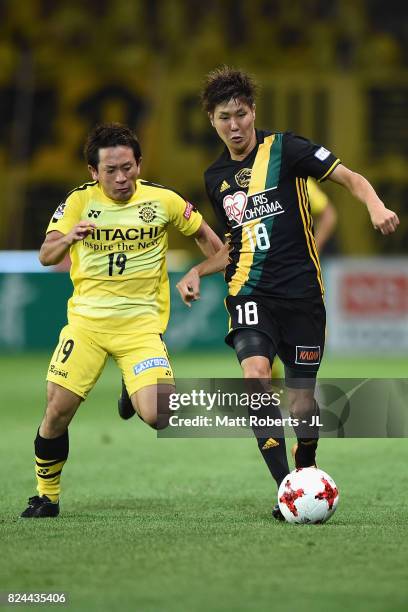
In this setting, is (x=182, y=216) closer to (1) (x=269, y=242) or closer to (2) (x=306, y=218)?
(1) (x=269, y=242)

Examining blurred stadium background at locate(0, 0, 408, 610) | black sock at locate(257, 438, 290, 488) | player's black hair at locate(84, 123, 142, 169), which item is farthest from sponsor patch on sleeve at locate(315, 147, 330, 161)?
blurred stadium background at locate(0, 0, 408, 610)

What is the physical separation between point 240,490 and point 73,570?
2.64m

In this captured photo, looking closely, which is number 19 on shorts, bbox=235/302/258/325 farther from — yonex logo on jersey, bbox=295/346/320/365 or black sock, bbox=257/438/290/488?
black sock, bbox=257/438/290/488

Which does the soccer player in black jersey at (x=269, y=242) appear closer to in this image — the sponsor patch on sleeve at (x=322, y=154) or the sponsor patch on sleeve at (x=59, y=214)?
the sponsor patch on sleeve at (x=322, y=154)

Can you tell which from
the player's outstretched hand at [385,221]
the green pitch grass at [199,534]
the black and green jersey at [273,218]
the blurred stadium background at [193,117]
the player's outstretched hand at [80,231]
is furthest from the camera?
the blurred stadium background at [193,117]

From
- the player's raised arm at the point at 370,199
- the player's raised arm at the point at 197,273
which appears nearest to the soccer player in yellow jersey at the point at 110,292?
the player's raised arm at the point at 197,273

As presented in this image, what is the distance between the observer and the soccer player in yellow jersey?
5832 millimetres

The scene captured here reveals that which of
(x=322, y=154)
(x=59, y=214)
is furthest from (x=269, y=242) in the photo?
(x=59, y=214)

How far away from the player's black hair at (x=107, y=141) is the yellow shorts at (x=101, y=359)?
2.74 feet

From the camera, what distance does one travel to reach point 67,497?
662cm

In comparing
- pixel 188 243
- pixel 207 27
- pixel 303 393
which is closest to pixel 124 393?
pixel 303 393

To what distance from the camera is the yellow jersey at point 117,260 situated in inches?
235

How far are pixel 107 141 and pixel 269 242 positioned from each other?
912 millimetres

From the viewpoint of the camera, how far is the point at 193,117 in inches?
748
